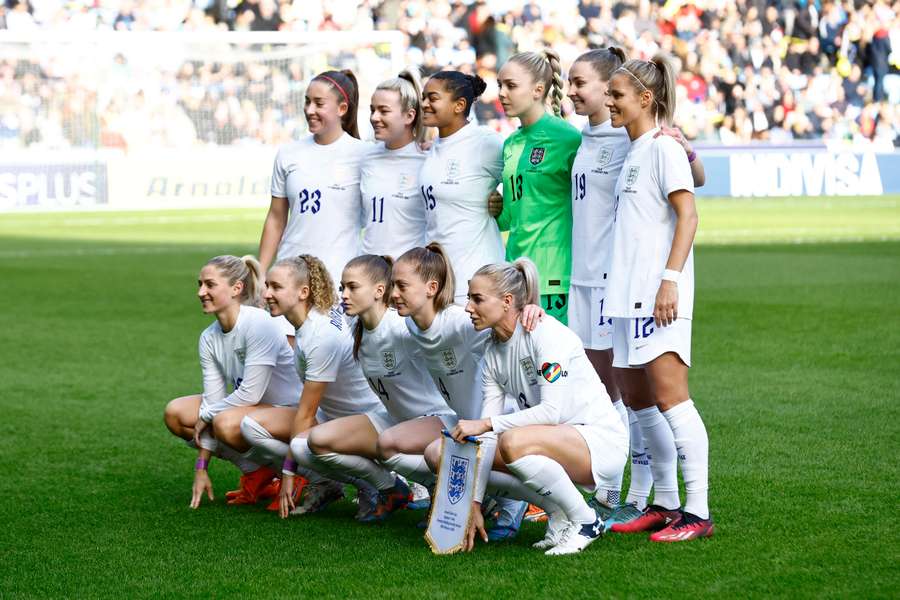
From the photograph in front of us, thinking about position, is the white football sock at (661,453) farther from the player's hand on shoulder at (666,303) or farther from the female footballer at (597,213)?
the player's hand on shoulder at (666,303)

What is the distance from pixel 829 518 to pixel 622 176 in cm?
157

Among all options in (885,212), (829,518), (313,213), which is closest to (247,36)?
(885,212)

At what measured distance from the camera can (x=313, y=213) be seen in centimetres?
648

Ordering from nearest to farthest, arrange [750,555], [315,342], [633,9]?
[750,555] → [315,342] → [633,9]

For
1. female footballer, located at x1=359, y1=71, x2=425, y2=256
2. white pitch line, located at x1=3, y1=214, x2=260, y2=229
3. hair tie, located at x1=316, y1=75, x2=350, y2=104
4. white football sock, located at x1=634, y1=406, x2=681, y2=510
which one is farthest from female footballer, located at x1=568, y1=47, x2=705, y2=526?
white pitch line, located at x1=3, y1=214, x2=260, y2=229

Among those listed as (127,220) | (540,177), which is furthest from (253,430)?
(127,220)

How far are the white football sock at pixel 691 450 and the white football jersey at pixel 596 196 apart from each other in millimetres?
760

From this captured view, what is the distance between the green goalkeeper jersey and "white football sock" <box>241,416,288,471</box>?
1308mm

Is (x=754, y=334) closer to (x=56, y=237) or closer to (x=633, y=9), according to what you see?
(x=56, y=237)

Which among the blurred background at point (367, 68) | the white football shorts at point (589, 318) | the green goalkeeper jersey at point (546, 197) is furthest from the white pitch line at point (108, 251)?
the white football shorts at point (589, 318)

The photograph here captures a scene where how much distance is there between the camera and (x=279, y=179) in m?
6.63

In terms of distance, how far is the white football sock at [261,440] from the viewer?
586 cm

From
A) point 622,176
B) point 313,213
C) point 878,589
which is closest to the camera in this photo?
point 878,589

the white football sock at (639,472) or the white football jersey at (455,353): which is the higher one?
the white football jersey at (455,353)
